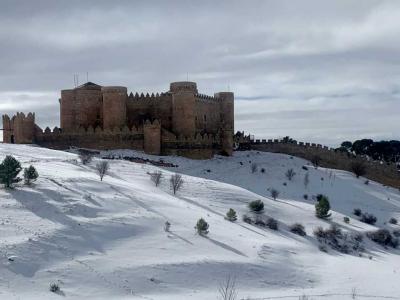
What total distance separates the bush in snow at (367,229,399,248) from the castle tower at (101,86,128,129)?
60.5 ft

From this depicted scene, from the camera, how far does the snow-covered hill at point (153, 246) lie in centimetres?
2003

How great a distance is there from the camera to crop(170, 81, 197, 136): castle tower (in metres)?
45.2

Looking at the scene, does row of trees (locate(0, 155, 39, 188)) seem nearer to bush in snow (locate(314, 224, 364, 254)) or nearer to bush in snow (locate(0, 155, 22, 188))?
bush in snow (locate(0, 155, 22, 188))

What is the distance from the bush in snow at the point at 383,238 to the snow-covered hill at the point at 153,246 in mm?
615

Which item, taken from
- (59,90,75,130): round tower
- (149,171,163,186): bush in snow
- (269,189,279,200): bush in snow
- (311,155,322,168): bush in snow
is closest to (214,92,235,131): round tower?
(311,155,322,168): bush in snow

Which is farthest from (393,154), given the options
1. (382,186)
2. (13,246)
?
(13,246)

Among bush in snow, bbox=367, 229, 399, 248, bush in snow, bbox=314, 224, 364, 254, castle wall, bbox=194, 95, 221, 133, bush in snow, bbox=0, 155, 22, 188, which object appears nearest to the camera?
bush in snow, bbox=0, 155, 22, 188

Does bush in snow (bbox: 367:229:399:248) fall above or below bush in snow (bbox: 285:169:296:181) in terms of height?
below

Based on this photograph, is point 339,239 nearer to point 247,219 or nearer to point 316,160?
point 247,219

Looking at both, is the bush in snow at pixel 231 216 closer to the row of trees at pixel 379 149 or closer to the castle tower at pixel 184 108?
the castle tower at pixel 184 108

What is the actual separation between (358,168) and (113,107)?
17159 mm

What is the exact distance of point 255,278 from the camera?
2262 cm

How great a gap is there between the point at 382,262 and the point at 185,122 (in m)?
19.9

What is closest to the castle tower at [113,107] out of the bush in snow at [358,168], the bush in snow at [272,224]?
the bush in snow at [358,168]
